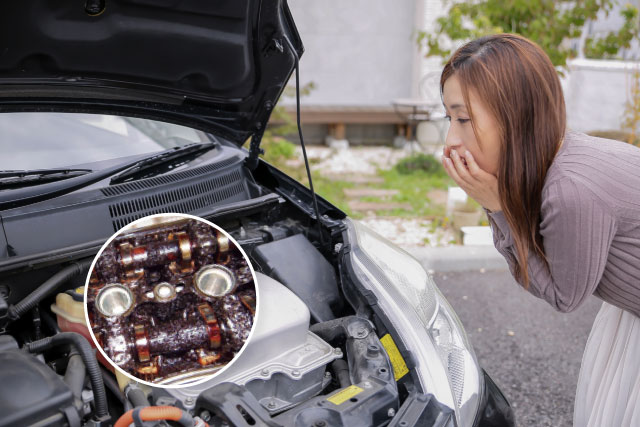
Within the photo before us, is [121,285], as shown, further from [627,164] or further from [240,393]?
[627,164]

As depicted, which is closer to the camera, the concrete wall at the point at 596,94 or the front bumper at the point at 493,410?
the front bumper at the point at 493,410

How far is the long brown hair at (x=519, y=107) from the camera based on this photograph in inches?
57.9

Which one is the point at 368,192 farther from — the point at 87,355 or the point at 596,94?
the point at 87,355

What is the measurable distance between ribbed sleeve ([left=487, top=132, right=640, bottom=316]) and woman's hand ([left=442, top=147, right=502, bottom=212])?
143mm

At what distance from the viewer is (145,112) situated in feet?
7.18

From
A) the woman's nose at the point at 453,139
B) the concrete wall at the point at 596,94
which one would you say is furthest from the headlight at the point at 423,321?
the concrete wall at the point at 596,94

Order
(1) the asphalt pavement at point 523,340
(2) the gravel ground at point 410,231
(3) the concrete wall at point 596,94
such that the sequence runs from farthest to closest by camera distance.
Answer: (3) the concrete wall at point 596,94
(2) the gravel ground at point 410,231
(1) the asphalt pavement at point 523,340

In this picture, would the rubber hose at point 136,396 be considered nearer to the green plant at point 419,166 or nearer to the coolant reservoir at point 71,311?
the coolant reservoir at point 71,311

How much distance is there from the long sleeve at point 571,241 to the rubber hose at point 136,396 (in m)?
1.11

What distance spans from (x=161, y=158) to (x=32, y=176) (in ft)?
1.64

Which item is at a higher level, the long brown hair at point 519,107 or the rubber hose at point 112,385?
the long brown hair at point 519,107

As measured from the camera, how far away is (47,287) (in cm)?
162

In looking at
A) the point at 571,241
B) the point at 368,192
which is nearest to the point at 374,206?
the point at 368,192

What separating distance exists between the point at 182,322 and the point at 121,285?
0.20 metres
